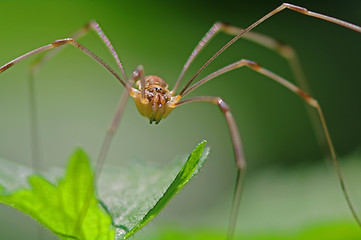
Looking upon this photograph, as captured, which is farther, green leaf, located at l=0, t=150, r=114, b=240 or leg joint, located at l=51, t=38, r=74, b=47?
Result: leg joint, located at l=51, t=38, r=74, b=47

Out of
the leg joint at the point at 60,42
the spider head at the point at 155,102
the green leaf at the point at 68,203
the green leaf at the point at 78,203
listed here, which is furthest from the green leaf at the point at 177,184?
the leg joint at the point at 60,42

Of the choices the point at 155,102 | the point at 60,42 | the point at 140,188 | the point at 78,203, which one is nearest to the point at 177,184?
the point at 78,203

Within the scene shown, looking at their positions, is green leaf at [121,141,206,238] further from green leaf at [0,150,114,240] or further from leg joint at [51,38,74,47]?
leg joint at [51,38,74,47]

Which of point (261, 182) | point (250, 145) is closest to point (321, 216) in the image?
point (261, 182)

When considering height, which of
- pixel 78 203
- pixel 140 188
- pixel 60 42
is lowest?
pixel 78 203

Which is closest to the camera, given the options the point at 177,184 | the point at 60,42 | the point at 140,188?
the point at 177,184

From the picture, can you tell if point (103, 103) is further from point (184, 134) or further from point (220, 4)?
point (220, 4)

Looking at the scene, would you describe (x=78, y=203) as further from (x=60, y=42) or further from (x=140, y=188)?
(x=60, y=42)

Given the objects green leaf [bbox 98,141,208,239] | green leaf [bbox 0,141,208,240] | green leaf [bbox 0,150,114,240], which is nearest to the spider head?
green leaf [bbox 98,141,208,239]
